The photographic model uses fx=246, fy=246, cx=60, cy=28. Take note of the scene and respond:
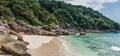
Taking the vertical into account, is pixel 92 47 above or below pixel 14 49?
above

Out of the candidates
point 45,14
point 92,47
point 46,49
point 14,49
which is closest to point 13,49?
point 14,49

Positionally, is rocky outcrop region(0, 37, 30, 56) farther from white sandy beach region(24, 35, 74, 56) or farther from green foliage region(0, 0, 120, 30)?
green foliage region(0, 0, 120, 30)

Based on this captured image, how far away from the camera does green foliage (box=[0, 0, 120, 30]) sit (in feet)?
336

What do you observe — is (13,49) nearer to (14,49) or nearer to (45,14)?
(14,49)

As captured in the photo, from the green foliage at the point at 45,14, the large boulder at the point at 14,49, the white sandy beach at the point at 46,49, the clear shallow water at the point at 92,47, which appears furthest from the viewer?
the green foliage at the point at 45,14

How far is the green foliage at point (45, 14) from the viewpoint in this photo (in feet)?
336

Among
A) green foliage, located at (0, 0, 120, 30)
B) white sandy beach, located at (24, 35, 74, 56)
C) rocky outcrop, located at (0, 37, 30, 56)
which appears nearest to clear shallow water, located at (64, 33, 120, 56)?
white sandy beach, located at (24, 35, 74, 56)

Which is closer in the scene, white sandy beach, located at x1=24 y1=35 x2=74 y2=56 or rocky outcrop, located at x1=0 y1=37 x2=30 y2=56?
rocky outcrop, located at x1=0 y1=37 x2=30 y2=56

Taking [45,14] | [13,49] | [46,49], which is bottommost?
[13,49]

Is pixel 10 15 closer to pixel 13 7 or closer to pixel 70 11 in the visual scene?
pixel 13 7

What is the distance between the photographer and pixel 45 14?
410 ft

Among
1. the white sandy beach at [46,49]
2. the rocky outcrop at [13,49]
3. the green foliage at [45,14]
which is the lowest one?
the rocky outcrop at [13,49]

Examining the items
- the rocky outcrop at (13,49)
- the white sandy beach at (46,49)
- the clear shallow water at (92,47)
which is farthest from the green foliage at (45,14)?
the rocky outcrop at (13,49)

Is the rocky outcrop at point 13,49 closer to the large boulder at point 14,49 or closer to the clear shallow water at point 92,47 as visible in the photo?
the large boulder at point 14,49
